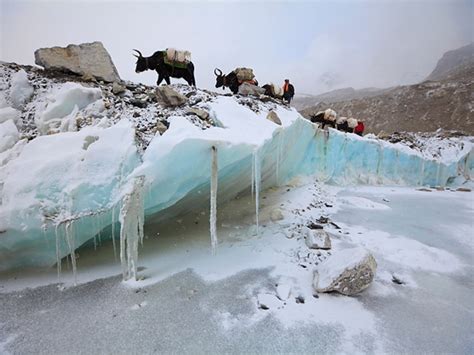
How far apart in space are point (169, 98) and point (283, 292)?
319 cm

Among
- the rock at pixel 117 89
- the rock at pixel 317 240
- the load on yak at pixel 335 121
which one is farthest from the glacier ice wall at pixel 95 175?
the load on yak at pixel 335 121

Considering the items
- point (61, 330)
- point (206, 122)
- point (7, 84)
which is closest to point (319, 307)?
point (61, 330)

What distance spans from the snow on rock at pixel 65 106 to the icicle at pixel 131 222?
1405 millimetres

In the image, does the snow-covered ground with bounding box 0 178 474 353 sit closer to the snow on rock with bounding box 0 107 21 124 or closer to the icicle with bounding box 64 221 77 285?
the icicle with bounding box 64 221 77 285

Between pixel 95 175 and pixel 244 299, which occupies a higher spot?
pixel 95 175

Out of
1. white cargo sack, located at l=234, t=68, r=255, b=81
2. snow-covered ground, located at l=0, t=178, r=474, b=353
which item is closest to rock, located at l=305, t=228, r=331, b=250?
snow-covered ground, located at l=0, t=178, r=474, b=353

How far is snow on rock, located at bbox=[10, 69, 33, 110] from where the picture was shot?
3.68 meters

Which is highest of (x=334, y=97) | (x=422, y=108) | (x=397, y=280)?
(x=334, y=97)

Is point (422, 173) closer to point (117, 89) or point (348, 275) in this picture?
point (348, 275)

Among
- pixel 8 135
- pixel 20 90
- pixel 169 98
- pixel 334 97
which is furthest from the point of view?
pixel 334 97

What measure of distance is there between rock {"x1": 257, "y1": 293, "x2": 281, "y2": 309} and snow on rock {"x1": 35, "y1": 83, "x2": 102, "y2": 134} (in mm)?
3170

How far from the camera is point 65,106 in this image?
364cm

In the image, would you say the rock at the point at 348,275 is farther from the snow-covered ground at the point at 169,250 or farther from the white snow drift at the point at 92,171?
the white snow drift at the point at 92,171

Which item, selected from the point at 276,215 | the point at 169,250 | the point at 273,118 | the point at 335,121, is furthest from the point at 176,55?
the point at 335,121
